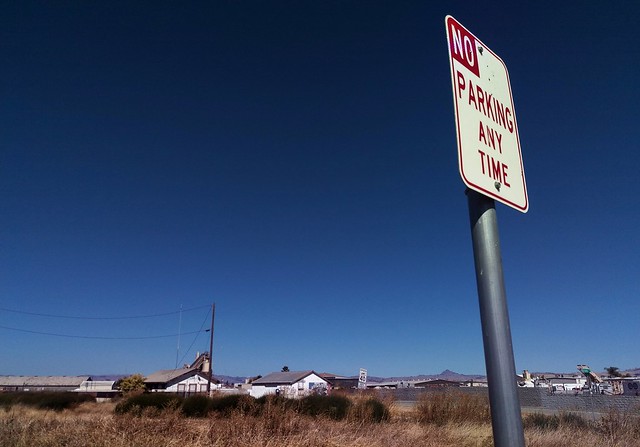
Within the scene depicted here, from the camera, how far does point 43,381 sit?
85.8 metres

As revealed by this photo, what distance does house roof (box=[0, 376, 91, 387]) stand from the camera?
275ft

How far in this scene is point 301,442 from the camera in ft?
21.5

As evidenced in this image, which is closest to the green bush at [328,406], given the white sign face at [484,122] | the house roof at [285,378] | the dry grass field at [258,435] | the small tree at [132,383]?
the dry grass field at [258,435]

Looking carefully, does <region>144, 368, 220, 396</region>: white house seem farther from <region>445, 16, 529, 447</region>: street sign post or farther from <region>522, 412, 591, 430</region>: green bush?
<region>445, 16, 529, 447</region>: street sign post

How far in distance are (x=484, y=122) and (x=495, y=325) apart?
0.72 meters

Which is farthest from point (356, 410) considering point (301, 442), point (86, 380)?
point (86, 380)

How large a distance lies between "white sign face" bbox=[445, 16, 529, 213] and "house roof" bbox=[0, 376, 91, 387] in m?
98.3

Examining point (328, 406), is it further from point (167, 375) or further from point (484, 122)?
point (167, 375)

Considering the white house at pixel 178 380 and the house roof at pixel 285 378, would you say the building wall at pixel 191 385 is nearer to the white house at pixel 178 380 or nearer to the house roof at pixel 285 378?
the white house at pixel 178 380

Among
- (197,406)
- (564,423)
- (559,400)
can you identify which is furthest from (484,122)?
(559,400)

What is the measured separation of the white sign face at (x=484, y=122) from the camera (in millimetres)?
1513

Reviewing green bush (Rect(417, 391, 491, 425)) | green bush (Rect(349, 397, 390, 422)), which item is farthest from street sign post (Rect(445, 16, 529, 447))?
green bush (Rect(417, 391, 491, 425))

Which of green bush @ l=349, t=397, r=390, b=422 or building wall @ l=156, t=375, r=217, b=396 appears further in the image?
building wall @ l=156, t=375, r=217, b=396

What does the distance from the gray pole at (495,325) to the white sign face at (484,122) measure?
0.29 ft
